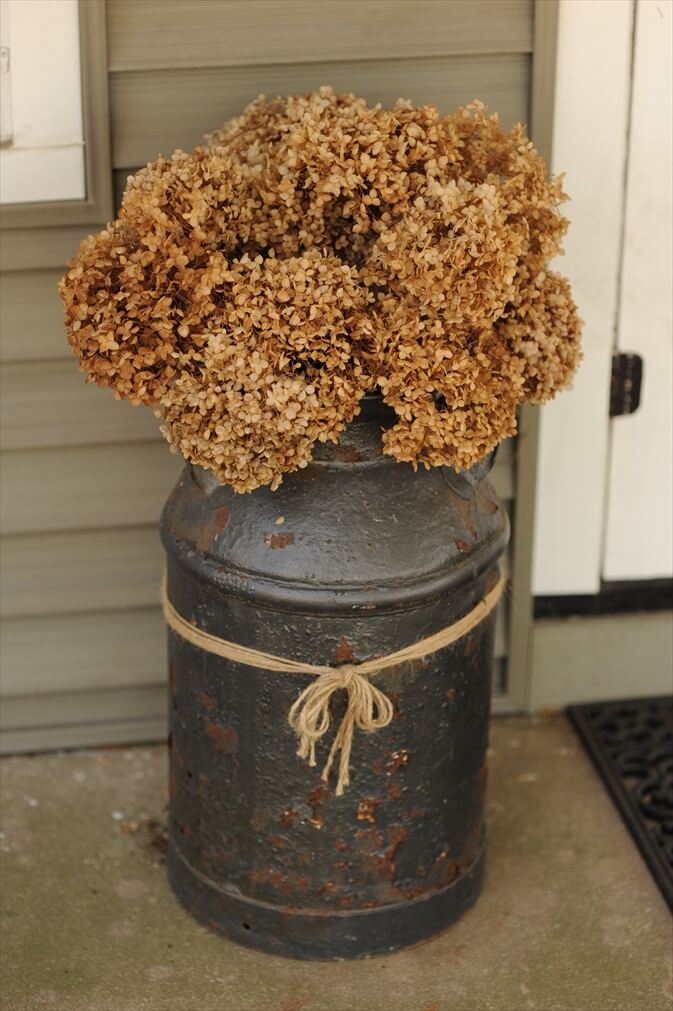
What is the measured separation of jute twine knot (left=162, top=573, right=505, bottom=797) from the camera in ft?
7.52

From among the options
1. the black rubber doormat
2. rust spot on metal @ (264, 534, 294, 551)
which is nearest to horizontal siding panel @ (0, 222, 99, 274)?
rust spot on metal @ (264, 534, 294, 551)

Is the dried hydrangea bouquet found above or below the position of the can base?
→ above

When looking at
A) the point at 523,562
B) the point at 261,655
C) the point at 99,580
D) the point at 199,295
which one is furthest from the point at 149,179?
the point at 523,562

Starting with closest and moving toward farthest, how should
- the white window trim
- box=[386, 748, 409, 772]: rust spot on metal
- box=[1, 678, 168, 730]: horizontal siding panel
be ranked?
1. box=[386, 748, 409, 772]: rust spot on metal
2. the white window trim
3. box=[1, 678, 168, 730]: horizontal siding panel

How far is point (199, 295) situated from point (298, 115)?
18.9 inches

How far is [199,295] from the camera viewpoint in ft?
6.89

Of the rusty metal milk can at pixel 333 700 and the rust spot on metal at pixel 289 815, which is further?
the rust spot on metal at pixel 289 815

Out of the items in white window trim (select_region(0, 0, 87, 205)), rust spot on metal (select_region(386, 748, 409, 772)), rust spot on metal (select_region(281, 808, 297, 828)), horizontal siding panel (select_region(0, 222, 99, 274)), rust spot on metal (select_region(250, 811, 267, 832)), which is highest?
white window trim (select_region(0, 0, 87, 205))

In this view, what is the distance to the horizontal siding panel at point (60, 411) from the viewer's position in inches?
112

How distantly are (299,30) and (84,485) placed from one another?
109cm

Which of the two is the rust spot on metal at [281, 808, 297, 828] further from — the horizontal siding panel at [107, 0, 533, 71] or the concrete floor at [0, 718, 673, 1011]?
the horizontal siding panel at [107, 0, 533, 71]

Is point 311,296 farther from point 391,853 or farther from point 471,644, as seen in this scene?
point 391,853

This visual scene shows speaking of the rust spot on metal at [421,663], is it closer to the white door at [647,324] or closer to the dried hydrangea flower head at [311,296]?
the dried hydrangea flower head at [311,296]

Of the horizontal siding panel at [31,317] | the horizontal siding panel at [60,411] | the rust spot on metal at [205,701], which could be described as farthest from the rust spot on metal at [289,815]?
the horizontal siding panel at [31,317]
